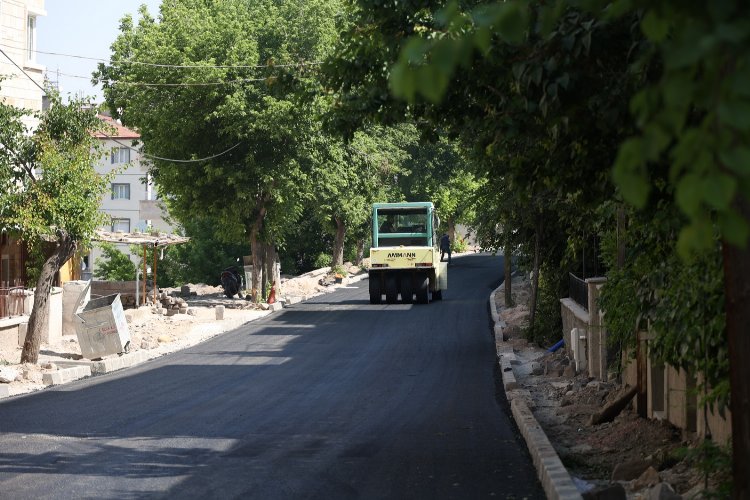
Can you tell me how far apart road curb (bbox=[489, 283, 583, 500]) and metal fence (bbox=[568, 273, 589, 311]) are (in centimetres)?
170

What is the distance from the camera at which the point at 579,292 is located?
19.1 m

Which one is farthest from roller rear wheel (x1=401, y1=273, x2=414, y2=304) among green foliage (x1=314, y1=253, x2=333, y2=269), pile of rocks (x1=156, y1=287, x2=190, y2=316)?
green foliage (x1=314, y1=253, x2=333, y2=269)

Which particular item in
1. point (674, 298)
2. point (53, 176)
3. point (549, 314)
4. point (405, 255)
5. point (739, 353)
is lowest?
point (549, 314)

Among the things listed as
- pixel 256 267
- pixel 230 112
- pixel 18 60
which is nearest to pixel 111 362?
pixel 18 60

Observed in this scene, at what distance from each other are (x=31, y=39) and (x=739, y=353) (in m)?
30.6

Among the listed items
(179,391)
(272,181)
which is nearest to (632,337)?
(179,391)

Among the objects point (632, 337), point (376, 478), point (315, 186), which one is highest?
point (315, 186)

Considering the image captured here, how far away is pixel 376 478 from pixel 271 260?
113ft

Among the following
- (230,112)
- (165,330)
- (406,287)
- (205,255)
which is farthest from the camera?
(205,255)

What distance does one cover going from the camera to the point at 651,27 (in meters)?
3.11

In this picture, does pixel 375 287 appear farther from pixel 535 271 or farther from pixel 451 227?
pixel 451 227

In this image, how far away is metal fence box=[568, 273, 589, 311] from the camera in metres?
18.0

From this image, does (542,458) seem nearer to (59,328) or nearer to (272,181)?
(59,328)

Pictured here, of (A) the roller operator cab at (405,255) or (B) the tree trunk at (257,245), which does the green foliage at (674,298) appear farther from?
(B) the tree trunk at (257,245)
